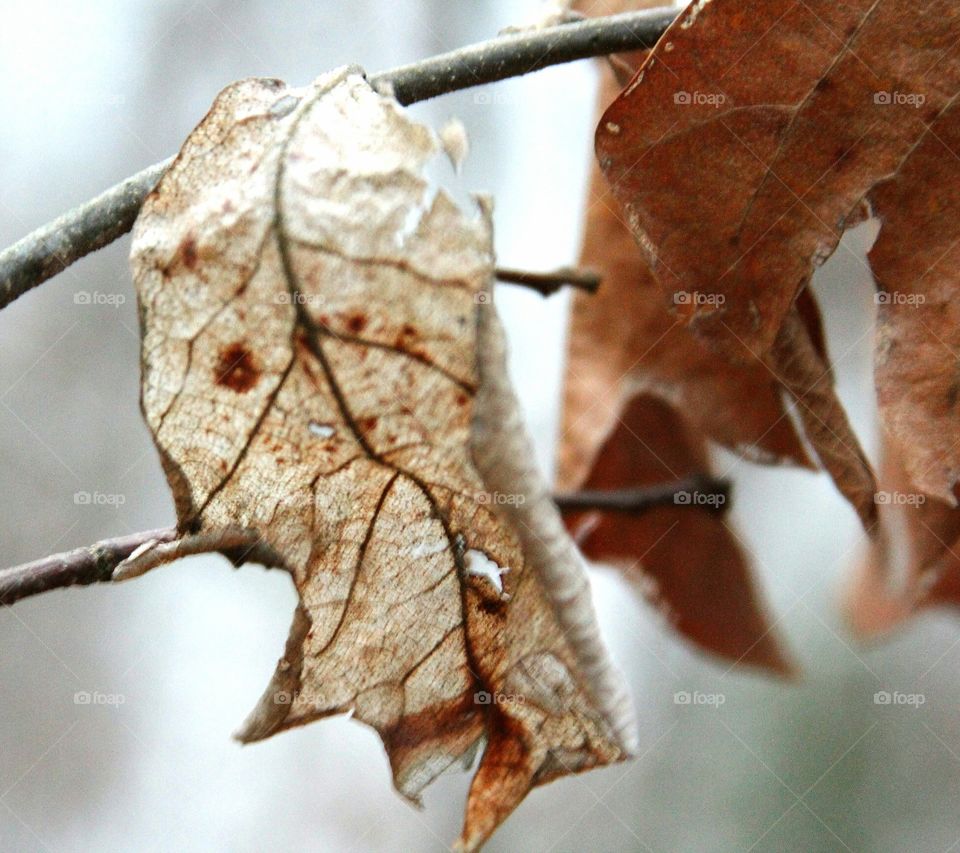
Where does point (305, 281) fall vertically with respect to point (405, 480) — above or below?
above

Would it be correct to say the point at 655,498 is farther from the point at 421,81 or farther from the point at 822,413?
the point at 421,81

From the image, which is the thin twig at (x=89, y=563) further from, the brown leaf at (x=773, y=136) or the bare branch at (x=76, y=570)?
the brown leaf at (x=773, y=136)

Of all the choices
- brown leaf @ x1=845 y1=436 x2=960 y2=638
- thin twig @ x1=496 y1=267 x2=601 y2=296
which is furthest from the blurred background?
thin twig @ x1=496 y1=267 x2=601 y2=296

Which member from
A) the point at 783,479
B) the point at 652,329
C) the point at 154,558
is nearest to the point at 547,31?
the point at 154,558

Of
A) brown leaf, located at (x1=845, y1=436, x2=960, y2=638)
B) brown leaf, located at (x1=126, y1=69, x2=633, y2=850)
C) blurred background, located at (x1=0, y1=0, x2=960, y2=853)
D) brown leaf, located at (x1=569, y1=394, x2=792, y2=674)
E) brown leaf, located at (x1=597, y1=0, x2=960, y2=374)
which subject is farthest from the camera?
blurred background, located at (x1=0, y1=0, x2=960, y2=853)

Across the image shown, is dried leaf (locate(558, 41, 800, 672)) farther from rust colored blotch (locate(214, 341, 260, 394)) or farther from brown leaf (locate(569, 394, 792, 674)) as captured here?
rust colored blotch (locate(214, 341, 260, 394))

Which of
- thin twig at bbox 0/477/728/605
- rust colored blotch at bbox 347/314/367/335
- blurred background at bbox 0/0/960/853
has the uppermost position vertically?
rust colored blotch at bbox 347/314/367/335

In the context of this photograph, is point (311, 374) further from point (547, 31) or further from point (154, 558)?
point (547, 31)
